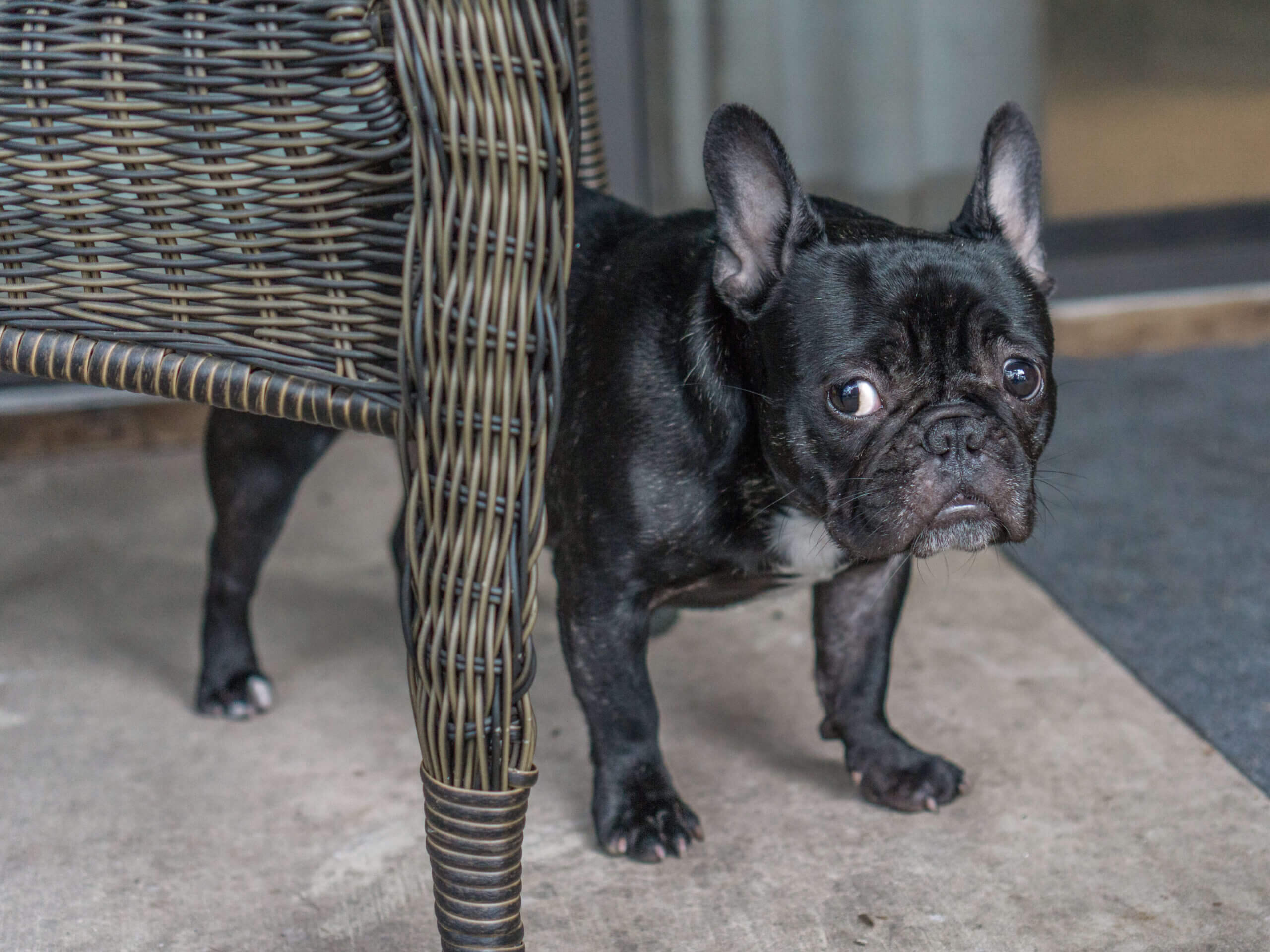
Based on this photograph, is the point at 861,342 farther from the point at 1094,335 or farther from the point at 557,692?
the point at 1094,335

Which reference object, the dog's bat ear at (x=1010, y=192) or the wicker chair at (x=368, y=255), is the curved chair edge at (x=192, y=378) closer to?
the wicker chair at (x=368, y=255)

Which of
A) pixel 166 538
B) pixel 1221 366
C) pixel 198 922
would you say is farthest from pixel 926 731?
pixel 1221 366

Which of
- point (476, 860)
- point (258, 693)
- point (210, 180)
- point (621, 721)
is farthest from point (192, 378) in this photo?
point (258, 693)

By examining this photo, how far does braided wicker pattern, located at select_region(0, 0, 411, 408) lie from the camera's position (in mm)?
1086

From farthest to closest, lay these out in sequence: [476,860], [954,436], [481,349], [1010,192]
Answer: [1010,192], [954,436], [476,860], [481,349]

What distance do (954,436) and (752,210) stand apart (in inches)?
12.2

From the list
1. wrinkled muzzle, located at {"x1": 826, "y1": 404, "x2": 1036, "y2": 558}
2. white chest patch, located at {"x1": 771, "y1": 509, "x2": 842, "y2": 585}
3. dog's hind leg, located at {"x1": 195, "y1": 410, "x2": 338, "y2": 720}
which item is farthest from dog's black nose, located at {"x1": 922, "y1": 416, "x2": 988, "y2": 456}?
dog's hind leg, located at {"x1": 195, "y1": 410, "x2": 338, "y2": 720}

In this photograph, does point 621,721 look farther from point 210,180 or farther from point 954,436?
point 210,180

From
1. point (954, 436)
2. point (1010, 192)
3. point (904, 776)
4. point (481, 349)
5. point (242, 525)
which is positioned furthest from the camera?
point (242, 525)

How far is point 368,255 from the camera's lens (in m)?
1.15

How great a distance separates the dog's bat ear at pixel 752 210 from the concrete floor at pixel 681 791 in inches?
25.2

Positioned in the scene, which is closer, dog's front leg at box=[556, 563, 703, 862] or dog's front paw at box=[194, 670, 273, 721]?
dog's front leg at box=[556, 563, 703, 862]

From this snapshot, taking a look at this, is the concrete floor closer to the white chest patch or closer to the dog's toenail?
the dog's toenail

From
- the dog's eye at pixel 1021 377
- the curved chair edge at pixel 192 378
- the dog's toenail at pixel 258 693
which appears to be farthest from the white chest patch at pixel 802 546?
the dog's toenail at pixel 258 693
